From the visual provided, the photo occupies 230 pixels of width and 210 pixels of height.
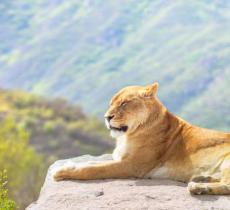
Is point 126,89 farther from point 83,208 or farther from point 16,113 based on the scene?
point 16,113

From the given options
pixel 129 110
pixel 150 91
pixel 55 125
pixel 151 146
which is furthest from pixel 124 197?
pixel 55 125

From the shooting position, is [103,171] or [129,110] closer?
[103,171]

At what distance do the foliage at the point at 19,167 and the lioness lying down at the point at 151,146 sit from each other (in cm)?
2794

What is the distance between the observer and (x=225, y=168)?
424 inches

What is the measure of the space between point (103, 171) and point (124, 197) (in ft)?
4.17

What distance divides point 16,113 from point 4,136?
38.0 m

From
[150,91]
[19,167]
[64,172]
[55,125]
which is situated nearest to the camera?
[64,172]

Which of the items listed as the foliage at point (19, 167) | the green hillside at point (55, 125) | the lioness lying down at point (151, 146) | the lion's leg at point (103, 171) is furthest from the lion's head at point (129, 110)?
the green hillside at point (55, 125)

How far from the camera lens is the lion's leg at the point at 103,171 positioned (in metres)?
11.4

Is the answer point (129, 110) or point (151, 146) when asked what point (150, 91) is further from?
point (151, 146)

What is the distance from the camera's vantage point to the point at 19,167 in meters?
44.4

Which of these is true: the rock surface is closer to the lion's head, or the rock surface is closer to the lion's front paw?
the lion's front paw

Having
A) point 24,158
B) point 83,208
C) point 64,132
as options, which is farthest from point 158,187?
point 64,132

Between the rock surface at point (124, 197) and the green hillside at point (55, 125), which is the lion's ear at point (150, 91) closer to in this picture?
the rock surface at point (124, 197)
